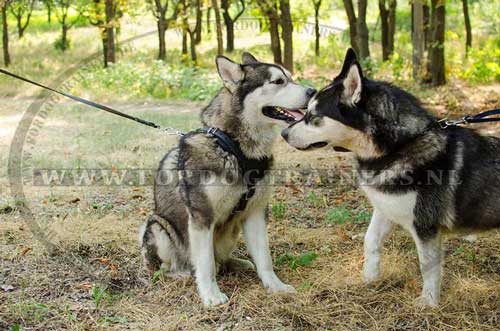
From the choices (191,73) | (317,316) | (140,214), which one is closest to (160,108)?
(191,73)

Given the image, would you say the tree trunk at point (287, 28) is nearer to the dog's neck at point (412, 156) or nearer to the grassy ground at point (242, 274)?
the grassy ground at point (242, 274)

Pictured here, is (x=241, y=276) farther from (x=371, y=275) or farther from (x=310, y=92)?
(x=310, y=92)

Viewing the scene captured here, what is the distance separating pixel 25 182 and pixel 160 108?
5881mm

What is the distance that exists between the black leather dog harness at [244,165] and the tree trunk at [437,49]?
9.40 meters

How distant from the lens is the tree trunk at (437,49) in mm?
12148

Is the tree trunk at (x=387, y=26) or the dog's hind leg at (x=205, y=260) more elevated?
the tree trunk at (x=387, y=26)

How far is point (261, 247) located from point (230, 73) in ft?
4.22

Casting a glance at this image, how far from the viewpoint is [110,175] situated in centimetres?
741

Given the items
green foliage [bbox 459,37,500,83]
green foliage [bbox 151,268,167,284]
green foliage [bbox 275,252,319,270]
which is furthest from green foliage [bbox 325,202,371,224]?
green foliage [bbox 459,37,500,83]

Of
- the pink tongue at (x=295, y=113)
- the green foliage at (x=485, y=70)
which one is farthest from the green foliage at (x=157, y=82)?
the pink tongue at (x=295, y=113)

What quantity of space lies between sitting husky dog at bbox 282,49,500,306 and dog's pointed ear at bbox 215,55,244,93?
0.67 meters

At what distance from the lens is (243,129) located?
3.98 m

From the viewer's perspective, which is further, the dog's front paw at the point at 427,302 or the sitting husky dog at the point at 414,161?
the dog's front paw at the point at 427,302

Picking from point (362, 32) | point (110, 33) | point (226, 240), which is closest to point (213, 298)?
point (226, 240)
